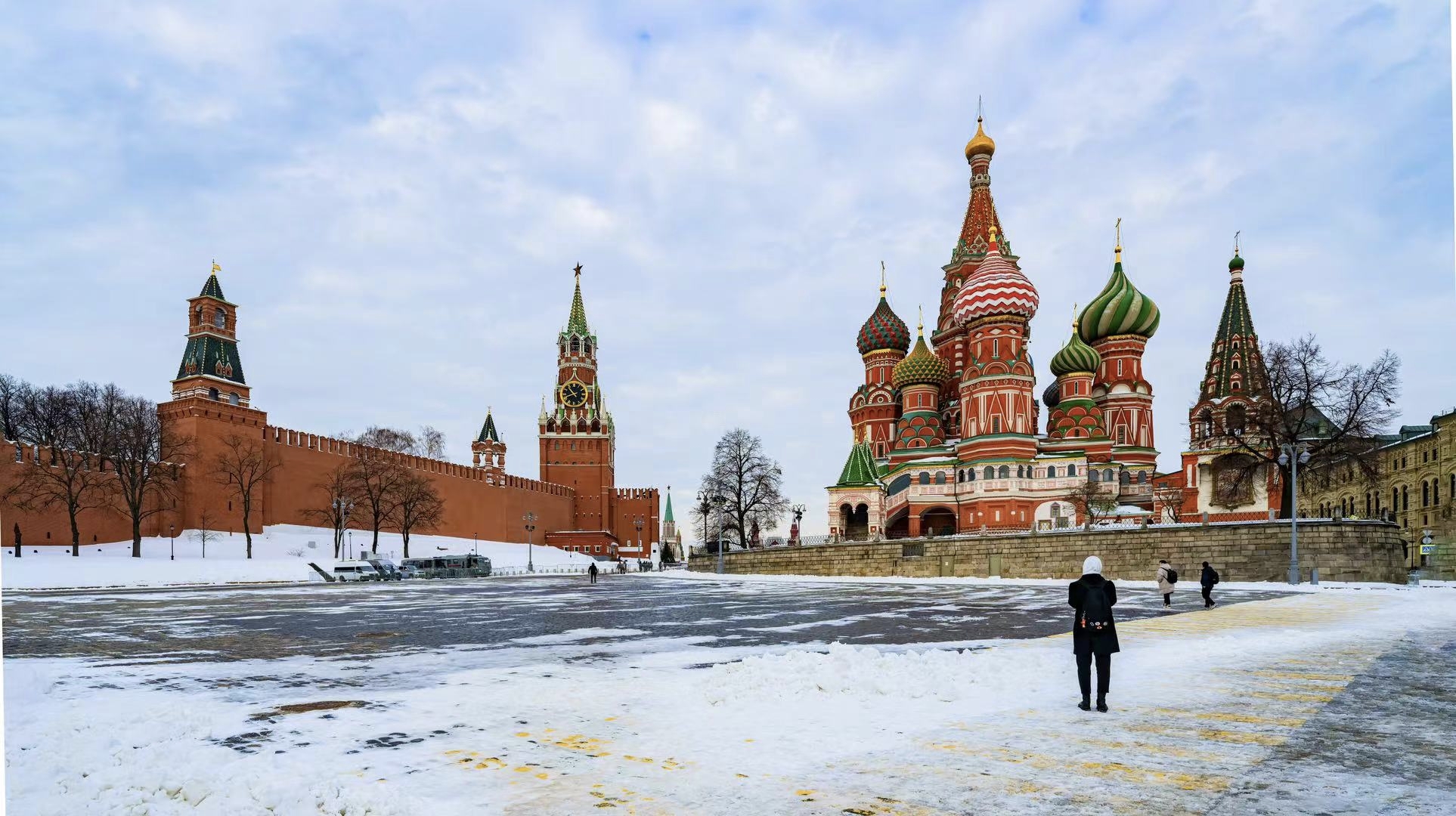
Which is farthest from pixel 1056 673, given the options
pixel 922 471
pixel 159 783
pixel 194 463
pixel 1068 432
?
pixel 194 463

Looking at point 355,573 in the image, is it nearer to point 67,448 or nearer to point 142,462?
point 142,462

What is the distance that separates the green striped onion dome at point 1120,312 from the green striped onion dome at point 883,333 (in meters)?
13.1

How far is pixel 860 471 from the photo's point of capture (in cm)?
5450

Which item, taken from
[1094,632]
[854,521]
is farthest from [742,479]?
[1094,632]

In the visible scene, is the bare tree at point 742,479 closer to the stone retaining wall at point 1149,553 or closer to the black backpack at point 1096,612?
the stone retaining wall at point 1149,553

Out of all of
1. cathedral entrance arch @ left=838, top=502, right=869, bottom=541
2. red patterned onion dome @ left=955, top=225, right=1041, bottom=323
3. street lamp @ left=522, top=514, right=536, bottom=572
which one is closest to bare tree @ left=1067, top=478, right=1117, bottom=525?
red patterned onion dome @ left=955, top=225, right=1041, bottom=323

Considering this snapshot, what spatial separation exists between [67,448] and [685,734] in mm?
56678

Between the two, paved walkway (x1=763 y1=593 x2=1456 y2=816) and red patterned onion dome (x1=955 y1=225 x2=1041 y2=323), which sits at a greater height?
red patterned onion dome (x1=955 y1=225 x2=1041 y2=323)

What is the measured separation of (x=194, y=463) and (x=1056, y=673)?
59.4 m

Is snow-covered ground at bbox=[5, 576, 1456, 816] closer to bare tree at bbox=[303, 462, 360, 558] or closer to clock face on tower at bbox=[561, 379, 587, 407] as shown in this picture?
bare tree at bbox=[303, 462, 360, 558]

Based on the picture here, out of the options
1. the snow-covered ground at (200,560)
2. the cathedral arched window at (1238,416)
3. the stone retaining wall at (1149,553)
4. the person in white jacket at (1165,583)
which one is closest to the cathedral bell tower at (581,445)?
the snow-covered ground at (200,560)

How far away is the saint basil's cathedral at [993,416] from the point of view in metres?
48.1

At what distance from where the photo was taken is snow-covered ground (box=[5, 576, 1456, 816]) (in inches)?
191

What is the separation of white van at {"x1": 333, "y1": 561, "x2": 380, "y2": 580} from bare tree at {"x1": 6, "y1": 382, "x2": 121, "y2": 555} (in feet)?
40.9
